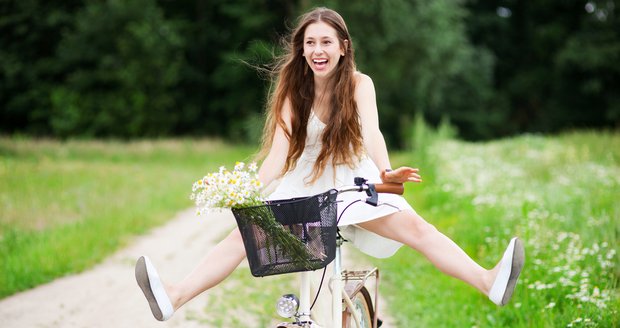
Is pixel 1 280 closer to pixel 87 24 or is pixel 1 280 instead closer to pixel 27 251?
pixel 27 251

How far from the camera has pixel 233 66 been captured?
28.7 meters

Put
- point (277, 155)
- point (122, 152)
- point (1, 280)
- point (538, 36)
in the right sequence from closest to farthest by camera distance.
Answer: point (277, 155) < point (1, 280) < point (122, 152) < point (538, 36)

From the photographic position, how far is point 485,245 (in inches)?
258

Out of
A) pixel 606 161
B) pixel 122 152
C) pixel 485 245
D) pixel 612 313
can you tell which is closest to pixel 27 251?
pixel 485 245

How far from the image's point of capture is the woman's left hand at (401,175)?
2965 millimetres

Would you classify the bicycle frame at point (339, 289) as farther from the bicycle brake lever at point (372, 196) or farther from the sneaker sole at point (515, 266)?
the sneaker sole at point (515, 266)

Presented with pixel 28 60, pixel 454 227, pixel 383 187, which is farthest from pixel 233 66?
pixel 383 187

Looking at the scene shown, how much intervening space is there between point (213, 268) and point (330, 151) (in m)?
0.81

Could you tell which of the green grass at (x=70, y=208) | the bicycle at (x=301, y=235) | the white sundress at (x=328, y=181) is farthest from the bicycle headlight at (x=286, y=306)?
the green grass at (x=70, y=208)

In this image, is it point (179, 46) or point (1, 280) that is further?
point (179, 46)

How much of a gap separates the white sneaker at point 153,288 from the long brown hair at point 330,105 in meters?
0.86

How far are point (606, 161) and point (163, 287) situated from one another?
1017 centimetres

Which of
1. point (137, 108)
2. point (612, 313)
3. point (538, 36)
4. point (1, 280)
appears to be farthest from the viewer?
point (538, 36)

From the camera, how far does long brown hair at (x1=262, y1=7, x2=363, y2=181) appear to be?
11.7 feet
